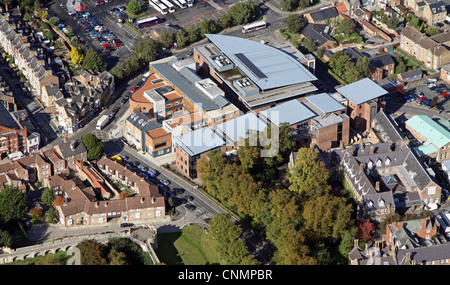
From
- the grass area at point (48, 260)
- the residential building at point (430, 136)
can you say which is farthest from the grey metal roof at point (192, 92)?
the grass area at point (48, 260)

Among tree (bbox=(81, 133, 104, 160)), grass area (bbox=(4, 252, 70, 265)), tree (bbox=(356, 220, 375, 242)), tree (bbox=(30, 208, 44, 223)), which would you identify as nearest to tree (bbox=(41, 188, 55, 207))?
tree (bbox=(30, 208, 44, 223))

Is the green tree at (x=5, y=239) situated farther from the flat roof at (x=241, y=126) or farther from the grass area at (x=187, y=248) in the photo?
the flat roof at (x=241, y=126)

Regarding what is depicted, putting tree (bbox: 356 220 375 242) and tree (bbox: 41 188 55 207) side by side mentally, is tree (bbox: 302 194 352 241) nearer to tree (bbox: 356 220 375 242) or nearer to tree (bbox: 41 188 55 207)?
tree (bbox: 356 220 375 242)

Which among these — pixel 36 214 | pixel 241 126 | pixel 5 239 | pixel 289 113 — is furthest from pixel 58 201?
pixel 289 113

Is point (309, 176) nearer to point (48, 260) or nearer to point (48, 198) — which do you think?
point (48, 198)

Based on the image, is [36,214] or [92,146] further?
[92,146]

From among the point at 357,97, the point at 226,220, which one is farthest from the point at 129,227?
the point at 357,97
